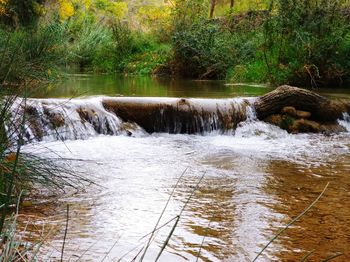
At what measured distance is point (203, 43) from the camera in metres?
14.1

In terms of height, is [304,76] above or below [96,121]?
above

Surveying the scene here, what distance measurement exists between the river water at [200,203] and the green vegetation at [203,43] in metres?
1.07

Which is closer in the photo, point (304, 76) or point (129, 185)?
point (129, 185)

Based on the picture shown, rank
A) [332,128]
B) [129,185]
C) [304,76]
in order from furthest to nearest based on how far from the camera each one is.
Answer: [304,76]
[332,128]
[129,185]

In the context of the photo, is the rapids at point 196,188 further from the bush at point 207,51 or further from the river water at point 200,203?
the bush at point 207,51

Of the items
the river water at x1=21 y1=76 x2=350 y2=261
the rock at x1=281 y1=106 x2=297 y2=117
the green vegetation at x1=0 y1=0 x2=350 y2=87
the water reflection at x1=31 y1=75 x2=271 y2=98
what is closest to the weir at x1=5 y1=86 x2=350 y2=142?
the rock at x1=281 y1=106 x2=297 y2=117

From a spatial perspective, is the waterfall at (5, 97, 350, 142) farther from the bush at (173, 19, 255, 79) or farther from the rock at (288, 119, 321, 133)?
the bush at (173, 19, 255, 79)

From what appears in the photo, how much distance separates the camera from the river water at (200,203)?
102 inches

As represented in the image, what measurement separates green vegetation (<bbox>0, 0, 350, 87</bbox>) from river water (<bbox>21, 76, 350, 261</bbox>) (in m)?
1.07

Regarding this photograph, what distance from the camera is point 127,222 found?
300cm

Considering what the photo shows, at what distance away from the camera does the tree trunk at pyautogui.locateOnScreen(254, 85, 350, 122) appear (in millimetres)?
7742

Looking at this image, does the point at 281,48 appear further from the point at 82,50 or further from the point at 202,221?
the point at 82,50

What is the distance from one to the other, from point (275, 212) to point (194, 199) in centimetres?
61

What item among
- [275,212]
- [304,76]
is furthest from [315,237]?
[304,76]
